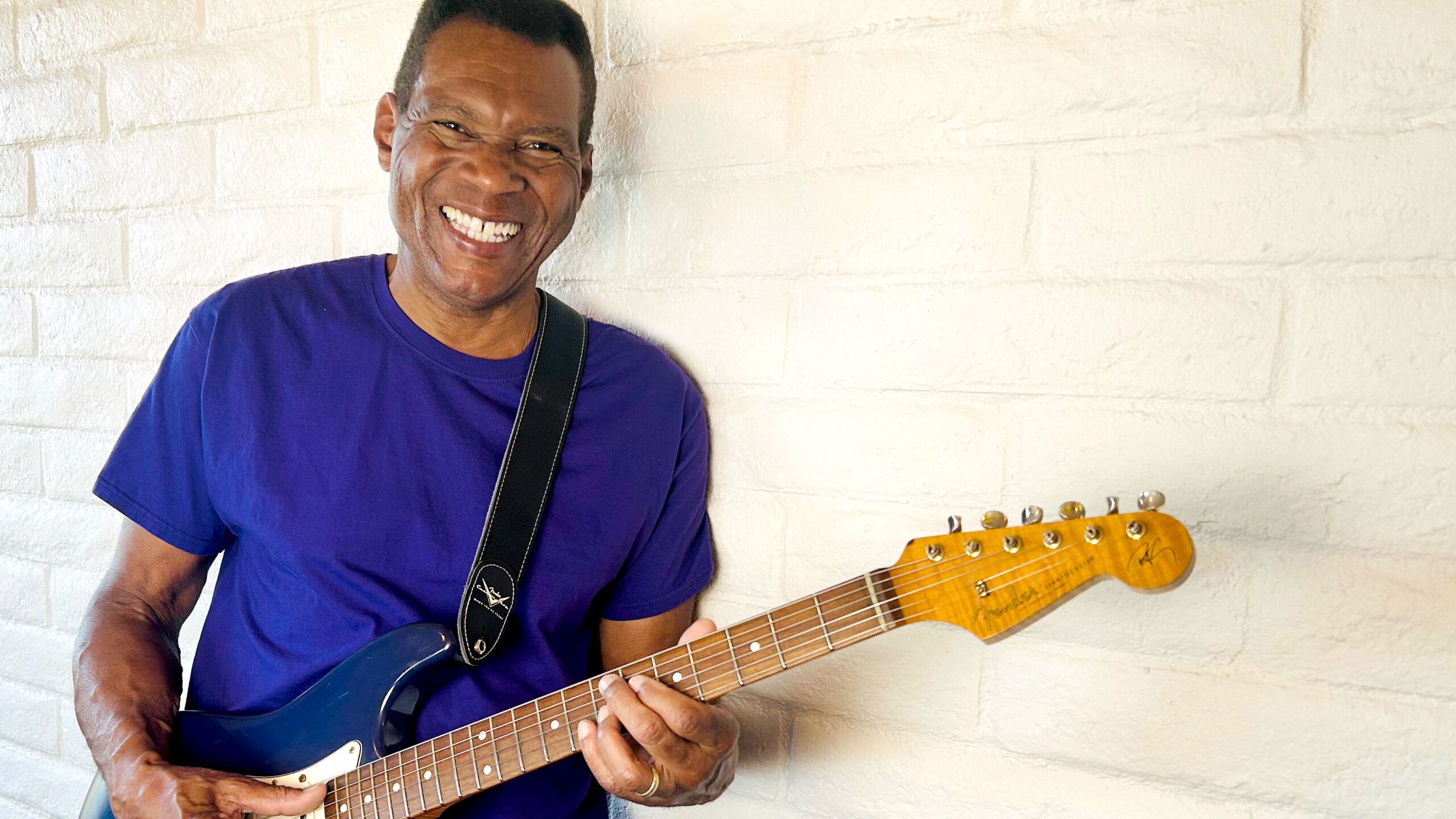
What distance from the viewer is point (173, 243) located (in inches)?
63.6

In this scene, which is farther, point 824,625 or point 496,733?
point 496,733

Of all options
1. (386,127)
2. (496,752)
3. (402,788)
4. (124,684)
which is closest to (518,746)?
(496,752)

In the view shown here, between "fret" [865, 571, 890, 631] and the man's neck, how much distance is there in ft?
1.86

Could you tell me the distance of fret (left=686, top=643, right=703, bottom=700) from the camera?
961 mm

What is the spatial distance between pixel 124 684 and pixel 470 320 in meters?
0.59

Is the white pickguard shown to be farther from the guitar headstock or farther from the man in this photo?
the guitar headstock

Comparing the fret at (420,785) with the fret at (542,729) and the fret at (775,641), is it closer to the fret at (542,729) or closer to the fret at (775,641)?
the fret at (542,729)

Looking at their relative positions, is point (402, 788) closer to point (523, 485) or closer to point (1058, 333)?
point (523, 485)

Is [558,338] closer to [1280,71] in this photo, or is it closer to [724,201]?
[724,201]

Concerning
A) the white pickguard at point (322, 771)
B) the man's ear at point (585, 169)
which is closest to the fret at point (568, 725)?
the white pickguard at point (322, 771)

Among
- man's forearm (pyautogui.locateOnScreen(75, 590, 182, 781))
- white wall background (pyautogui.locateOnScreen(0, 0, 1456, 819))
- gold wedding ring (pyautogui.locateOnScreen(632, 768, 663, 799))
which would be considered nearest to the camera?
white wall background (pyautogui.locateOnScreen(0, 0, 1456, 819))

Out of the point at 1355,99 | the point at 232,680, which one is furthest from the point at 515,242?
the point at 1355,99

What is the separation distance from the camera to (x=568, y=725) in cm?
100

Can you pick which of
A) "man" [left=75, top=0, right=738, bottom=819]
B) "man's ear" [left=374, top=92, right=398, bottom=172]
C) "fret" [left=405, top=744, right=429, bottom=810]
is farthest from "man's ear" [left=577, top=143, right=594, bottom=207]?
"fret" [left=405, top=744, right=429, bottom=810]
